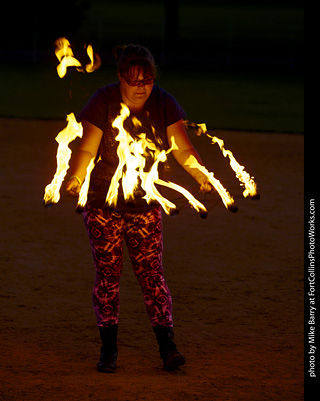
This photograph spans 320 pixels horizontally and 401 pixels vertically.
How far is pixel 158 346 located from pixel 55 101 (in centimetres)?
1691

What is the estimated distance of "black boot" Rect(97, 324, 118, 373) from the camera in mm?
5820

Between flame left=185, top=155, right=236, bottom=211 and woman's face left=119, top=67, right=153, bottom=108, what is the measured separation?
1.51ft

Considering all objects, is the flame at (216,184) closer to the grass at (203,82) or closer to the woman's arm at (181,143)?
the woman's arm at (181,143)

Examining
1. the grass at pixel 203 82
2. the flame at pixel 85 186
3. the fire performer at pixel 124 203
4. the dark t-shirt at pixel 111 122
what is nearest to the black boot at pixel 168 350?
the fire performer at pixel 124 203

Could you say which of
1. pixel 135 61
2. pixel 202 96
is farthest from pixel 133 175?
Result: pixel 202 96

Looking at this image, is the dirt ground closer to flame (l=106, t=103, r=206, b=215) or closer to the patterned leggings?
flame (l=106, t=103, r=206, b=215)

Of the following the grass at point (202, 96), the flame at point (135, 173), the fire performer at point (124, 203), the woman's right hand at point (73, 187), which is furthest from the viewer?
the grass at point (202, 96)

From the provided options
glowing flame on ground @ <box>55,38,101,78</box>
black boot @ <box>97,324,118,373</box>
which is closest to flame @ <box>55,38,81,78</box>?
glowing flame on ground @ <box>55,38,101,78</box>

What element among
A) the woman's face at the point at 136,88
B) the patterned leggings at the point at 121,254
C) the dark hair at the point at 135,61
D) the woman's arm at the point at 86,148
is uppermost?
the dark hair at the point at 135,61

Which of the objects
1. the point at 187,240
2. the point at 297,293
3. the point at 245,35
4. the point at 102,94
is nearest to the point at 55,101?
the point at 187,240

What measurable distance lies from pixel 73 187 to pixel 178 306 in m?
2.17

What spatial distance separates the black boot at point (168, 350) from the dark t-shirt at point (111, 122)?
79 cm

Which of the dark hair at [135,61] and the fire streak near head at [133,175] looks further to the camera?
the dark hair at [135,61]

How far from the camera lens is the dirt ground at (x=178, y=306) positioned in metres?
5.60
